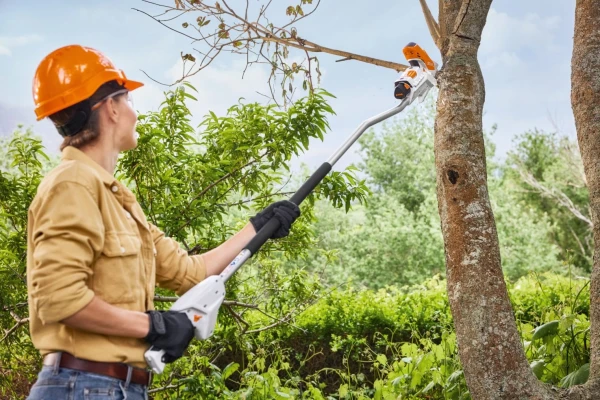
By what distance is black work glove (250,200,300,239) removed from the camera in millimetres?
2064

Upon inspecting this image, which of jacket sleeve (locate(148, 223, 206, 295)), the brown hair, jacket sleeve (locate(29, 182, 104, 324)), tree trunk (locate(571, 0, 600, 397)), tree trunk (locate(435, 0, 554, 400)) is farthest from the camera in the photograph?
tree trunk (locate(571, 0, 600, 397))

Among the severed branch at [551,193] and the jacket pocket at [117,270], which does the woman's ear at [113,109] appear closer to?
the jacket pocket at [117,270]

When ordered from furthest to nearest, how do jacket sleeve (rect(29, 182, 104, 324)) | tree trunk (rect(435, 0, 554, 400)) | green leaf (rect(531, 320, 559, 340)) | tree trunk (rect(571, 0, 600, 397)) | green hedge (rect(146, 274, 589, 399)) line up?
green hedge (rect(146, 274, 589, 399)), green leaf (rect(531, 320, 559, 340)), tree trunk (rect(571, 0, 600, 397)), tree trunk (rect(435, 0, 554, 400)), jacket sleeve (rect(29, 182, 104, 324))

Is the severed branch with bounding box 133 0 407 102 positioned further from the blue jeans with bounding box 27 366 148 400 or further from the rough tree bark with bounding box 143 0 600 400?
the blue jeans with bounding box 27 366 148 400

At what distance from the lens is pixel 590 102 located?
2945 mm

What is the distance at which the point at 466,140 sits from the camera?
2713 mm

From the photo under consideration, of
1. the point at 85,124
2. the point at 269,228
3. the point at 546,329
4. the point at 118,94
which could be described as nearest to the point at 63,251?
the point at 85,124

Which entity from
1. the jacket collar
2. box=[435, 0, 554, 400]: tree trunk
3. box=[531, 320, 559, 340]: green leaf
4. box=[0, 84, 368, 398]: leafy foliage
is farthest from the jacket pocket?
box=[531, 320, 559, 340]: green leaf

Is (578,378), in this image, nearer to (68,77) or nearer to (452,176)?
(452,176)

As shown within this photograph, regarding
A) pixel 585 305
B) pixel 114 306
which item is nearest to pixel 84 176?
pixel 114 306

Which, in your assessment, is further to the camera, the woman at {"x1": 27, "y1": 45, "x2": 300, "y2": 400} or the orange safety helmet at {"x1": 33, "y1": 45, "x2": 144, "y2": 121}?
the orange safety helmet at {"x1": 33, "y1": 45, "x2": 144, "y2": 121}

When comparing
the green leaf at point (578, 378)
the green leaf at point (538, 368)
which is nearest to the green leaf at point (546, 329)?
the green leaf at point (538, 368)

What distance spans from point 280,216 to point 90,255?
2.36ft

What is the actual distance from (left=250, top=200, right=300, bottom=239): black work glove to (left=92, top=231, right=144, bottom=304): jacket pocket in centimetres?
57
